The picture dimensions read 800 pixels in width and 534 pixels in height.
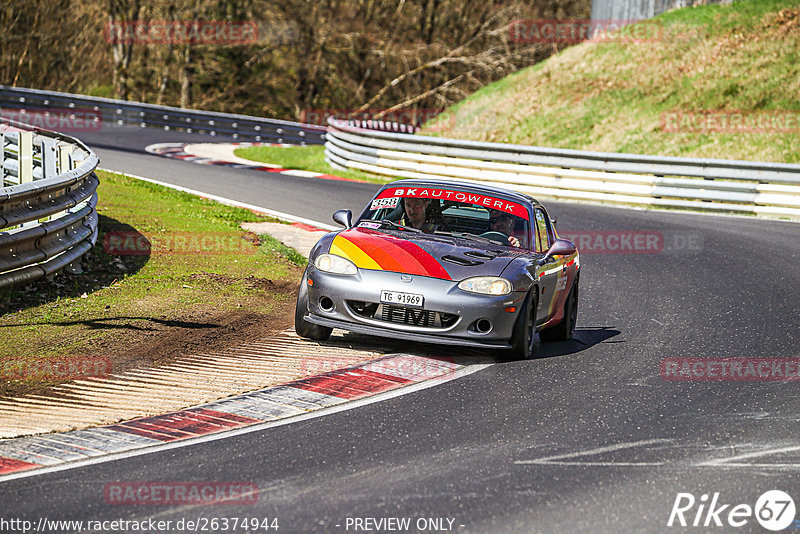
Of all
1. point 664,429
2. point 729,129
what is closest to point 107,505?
point 664,429

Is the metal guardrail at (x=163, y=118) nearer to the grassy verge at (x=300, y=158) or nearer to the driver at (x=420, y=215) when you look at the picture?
the grassy verge at (x=300, y=158)

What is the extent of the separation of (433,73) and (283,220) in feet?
105

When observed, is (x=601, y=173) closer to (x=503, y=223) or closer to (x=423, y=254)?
(x=503, y=223)

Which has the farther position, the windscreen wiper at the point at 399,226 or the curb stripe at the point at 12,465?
the windscreen wiper at the point at 399,226

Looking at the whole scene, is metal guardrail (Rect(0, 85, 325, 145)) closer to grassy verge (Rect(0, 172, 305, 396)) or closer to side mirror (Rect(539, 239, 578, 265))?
grassy verge (Rect(0, 172, 305, 396))

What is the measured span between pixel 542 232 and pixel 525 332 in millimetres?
1591

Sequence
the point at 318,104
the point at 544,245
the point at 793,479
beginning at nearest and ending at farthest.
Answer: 1. the point at 793,479
2. the point at 544,245
3. the point at 318,104

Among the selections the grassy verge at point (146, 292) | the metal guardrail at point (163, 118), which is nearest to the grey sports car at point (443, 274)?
the grassy verge at point (146, 292)

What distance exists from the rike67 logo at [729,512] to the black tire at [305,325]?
13.0 ft

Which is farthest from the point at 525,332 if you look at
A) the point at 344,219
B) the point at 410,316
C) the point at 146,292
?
the point at 146,292

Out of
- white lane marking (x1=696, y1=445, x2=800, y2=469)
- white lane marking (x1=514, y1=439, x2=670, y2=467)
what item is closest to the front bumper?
white lane marking (x1=514, y1=439, x2=670, y2=467)

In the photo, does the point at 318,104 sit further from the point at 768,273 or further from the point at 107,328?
the point at 107,328

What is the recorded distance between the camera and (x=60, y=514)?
4754 mm

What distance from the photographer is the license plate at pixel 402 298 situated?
26.4 ft
